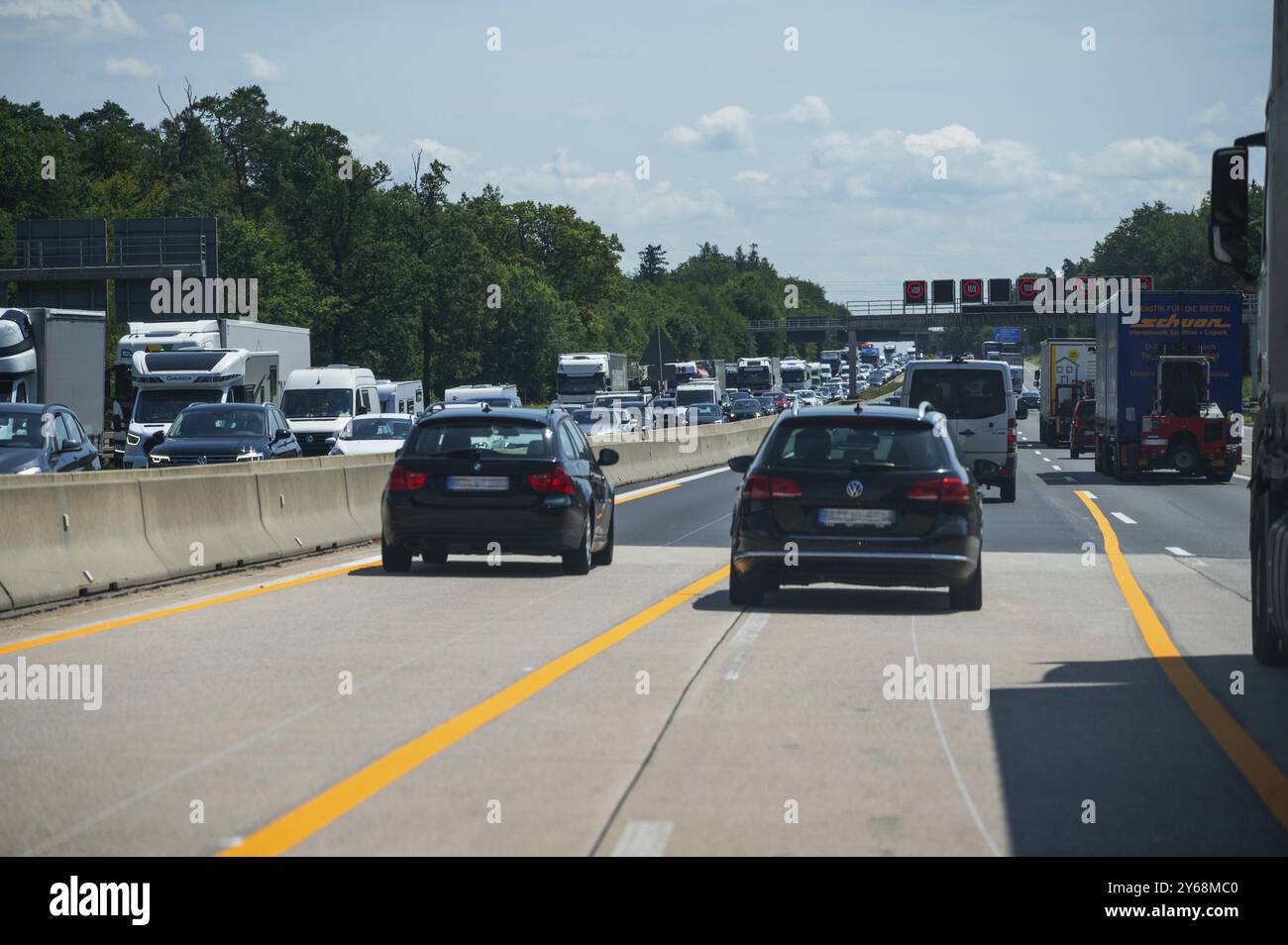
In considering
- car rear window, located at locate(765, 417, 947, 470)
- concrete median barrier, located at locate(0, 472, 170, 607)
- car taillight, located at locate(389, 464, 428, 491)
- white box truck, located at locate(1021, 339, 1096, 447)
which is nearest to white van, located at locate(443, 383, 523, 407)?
white box truck, located at locate(1021, 339, 1096, 447)

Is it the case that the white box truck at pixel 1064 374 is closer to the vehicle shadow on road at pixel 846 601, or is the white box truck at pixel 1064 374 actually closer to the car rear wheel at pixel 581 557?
the car rear wheel at pixel 581 557

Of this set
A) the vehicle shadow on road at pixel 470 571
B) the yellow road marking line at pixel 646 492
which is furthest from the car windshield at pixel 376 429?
the vehicle shadow on road at pixel 470 571

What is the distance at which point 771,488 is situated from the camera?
13828 mm

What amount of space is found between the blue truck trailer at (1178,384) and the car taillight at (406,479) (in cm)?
2431

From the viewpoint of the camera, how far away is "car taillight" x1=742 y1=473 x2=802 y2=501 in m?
13.8

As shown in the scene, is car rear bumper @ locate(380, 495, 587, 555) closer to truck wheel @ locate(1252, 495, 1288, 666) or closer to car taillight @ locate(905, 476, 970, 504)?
car taillight @ locate(905, 476, 970, 504)

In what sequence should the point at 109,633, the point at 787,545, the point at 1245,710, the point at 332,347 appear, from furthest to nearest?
the point at 332,347 < the point at 787,545 < the point at 109,633 < the point at 1245,710

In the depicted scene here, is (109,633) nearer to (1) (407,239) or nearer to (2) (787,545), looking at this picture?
(2) (787,545)

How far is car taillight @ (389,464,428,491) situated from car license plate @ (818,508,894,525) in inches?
164

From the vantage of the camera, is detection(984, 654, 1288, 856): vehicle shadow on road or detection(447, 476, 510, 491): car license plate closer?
detection(984, 654, 1288, 856): vehicle shadow on road

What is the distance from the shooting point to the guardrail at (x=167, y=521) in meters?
13.7
